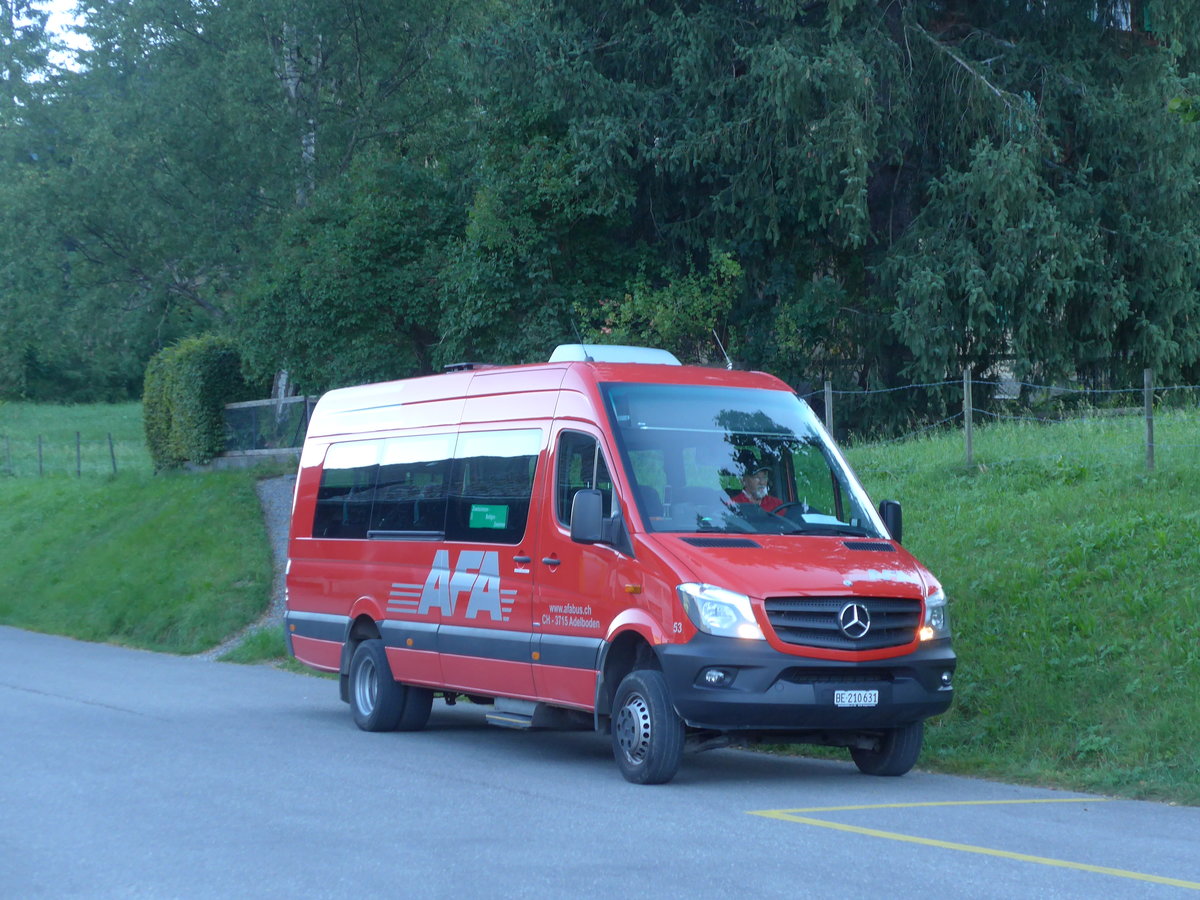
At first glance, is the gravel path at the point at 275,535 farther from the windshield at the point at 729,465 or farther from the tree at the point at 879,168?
the windshield at the point at 729,465

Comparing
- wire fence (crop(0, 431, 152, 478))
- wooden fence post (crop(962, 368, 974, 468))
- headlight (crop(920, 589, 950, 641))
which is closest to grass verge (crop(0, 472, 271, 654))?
wire fence (crop(0, 431, 152, 478))

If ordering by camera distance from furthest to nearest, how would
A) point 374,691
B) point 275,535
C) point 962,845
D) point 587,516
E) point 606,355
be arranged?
point 275,535 < point 374,691 < point 606,355 < point 587,516 < point 962,845

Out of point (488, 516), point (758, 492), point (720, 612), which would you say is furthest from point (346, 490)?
point (720, 612)

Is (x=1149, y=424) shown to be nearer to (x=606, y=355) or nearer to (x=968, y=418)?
(x=968, y=418)

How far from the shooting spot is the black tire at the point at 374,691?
41.8 feet

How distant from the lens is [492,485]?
38.0 feet

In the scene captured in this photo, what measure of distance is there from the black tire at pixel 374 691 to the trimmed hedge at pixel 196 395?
23.9 meters

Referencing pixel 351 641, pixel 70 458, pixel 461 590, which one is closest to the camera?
pixel 461 590

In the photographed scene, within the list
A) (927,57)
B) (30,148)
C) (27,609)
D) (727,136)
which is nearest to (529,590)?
(727,136)

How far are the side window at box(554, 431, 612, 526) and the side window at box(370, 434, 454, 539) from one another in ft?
5.54

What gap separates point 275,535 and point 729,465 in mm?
17944

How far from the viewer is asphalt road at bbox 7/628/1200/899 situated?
263 inches

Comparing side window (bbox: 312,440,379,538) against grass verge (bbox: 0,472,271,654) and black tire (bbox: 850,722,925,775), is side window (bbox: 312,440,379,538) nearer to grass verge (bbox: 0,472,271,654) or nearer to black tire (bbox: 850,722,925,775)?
black tire (bbox: 850,722,925,775)

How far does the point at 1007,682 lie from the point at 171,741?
6354 mm
